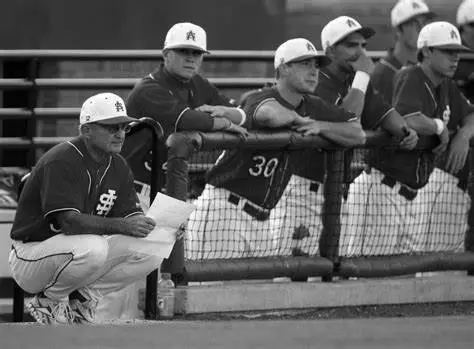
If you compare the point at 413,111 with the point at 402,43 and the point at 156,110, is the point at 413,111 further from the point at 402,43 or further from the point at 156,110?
the point at 156,110

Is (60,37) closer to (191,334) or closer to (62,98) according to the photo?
(62,98)

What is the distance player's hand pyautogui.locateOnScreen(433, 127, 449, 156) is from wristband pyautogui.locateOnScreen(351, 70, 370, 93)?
1.82 ft

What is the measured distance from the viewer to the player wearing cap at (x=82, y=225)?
30.2ft

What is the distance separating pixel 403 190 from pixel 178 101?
5.57 ft

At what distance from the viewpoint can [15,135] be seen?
12.2 metres

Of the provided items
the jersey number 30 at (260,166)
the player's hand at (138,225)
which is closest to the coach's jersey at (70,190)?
the player's hand at (138,225)

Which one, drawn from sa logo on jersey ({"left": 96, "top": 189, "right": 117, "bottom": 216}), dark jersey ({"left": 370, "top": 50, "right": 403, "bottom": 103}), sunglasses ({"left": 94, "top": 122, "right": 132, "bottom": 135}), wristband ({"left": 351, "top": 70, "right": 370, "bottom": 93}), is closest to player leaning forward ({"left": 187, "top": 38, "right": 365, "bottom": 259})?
wristband ({"left": 351, "top": 70, "right": 370, "bottom": 93})

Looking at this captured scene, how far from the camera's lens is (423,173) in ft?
36.0

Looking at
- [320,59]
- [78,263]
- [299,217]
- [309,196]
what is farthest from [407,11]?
[78,263]

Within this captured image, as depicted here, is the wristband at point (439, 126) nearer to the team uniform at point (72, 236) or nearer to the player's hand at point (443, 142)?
the player's hand at point (443, 142)

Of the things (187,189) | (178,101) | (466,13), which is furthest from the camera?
(466,13)

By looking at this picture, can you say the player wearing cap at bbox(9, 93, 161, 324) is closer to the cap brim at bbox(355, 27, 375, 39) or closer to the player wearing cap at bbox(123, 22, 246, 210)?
the player wearing cap at bbox(123, 22, 246, 210)

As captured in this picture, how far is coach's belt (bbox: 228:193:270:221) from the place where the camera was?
33.6 ft

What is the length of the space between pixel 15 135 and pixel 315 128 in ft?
9.07
